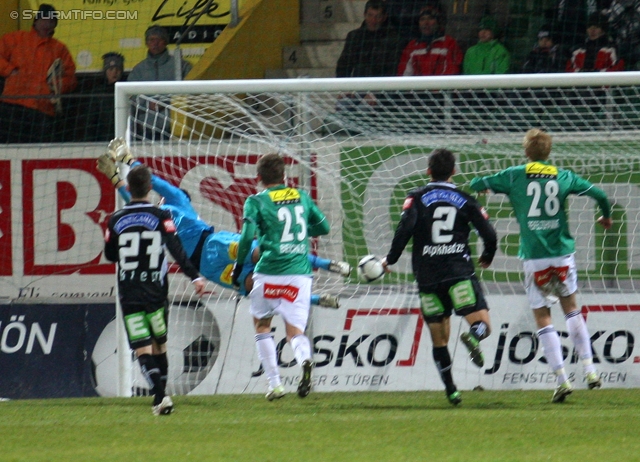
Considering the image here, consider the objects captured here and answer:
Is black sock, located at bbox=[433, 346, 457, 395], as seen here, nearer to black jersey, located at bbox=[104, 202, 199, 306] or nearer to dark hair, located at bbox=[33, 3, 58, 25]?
black jersey, located at bbox=[104, 202, 199, 306]

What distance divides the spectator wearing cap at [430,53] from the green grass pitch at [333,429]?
153 inches

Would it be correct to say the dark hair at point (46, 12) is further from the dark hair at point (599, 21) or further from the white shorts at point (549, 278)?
the white shorts at point (549, 278)

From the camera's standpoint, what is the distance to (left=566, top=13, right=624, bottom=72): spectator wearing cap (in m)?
9.83

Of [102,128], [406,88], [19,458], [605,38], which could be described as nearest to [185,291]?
[102,128]

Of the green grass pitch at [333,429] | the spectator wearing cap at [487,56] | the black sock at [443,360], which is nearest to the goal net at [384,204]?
the spectator wearing cap at [487,56]

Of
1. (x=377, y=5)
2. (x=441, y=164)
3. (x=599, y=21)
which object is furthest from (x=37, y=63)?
(x=441, y=164)

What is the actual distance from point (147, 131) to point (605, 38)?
14.9 ft

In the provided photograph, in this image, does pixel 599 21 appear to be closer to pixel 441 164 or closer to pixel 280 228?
pixel 441 164

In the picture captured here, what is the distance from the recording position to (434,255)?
256 inches

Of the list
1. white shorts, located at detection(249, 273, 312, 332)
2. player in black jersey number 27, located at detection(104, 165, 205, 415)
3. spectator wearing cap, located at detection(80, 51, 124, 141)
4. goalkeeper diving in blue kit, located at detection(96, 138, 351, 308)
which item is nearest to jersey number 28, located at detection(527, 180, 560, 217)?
goalkeeper diving in blue kit, located at detection(96, 138, 351, 308)

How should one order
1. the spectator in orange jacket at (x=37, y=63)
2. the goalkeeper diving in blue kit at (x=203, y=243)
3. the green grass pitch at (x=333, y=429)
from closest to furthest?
the green grass pitch at (x=333, y=429) < the goalkeeper diving in blue kit at (x=203, y=243) < the spectator in orange jacket at (x=37, y=63)

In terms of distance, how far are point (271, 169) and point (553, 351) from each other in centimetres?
229

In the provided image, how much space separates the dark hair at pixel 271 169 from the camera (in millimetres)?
6812

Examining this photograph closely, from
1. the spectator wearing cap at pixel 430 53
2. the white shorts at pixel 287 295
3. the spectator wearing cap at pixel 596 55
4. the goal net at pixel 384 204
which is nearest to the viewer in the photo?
the white shorts at pixel 287 295
